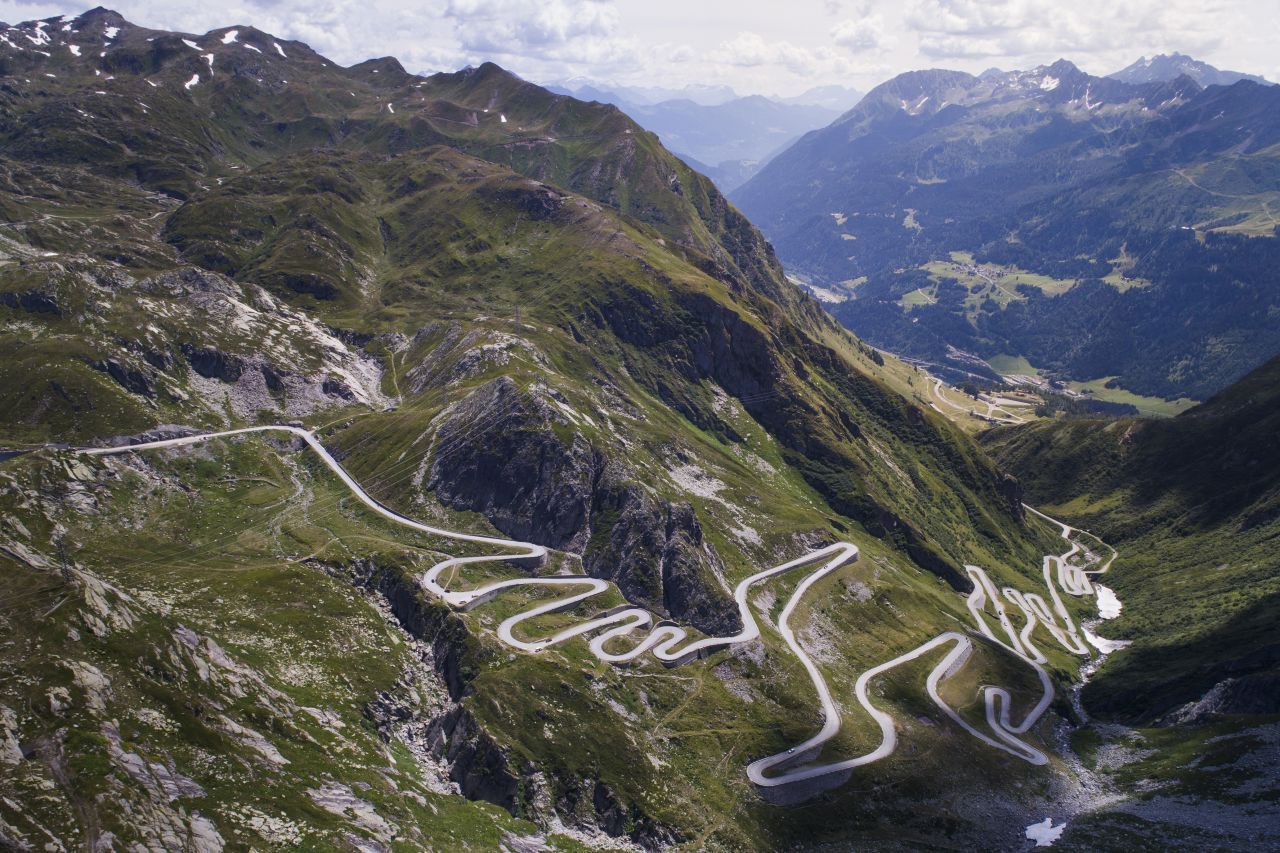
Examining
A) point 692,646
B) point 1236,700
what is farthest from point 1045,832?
point 692,646

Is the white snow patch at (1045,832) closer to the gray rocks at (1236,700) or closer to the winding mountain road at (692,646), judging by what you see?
the winding mountain road at (692,646)

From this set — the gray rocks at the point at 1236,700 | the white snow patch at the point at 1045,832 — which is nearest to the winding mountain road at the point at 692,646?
the white snow patch at the point at 1045,832

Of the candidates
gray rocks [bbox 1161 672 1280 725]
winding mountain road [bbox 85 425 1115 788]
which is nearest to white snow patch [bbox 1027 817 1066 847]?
winding mountain road [bbox 85 425 1115 788]

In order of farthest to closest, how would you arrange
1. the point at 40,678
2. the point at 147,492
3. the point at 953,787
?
the point at 147,492
the point at 953,787
the point at 40,678

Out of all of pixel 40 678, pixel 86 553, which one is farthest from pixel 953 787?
pixel 86 553

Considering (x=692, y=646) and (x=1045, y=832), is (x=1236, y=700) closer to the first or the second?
(x=1045, y=832)

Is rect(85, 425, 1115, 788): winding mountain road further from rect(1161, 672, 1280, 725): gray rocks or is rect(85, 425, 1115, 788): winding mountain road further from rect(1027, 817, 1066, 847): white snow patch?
rect(1161, 672, 1280, 725): gray rocks

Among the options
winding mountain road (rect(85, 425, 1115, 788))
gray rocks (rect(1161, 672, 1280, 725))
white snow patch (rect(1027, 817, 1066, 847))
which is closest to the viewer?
white snow patch (rect(1027, 817, 1066, 847))

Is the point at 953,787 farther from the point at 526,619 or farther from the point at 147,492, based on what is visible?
the point at 147,492

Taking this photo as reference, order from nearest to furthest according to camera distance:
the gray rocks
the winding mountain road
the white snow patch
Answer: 1. the white snow patch
2. the winding mountain road
3. the gray rocks
